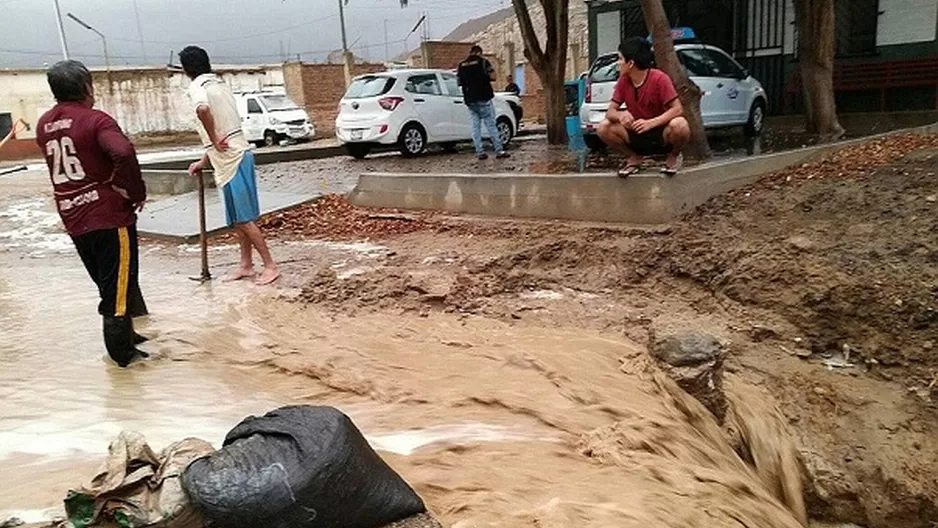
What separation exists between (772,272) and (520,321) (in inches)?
82.4

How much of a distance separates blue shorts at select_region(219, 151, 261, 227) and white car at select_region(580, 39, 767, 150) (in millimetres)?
7038

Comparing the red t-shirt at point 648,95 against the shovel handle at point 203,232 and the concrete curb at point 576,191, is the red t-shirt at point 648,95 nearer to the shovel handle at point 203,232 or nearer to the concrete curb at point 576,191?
the concrete curb at point 576,191

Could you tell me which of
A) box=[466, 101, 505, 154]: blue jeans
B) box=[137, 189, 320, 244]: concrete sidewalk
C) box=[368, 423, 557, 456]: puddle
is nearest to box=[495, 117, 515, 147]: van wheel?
box=[466, 101, 505, 154]: blue jeans

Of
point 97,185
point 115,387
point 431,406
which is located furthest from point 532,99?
point 431,406

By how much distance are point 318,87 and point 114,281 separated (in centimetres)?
2727

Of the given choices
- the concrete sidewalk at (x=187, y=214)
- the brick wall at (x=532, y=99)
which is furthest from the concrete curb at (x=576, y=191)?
the brick wall at (x=532, y=99)

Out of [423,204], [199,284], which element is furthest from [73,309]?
[423,204]

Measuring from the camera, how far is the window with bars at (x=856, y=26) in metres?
15.5

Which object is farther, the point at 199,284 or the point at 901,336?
the point at 199,284

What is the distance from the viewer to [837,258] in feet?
19.4

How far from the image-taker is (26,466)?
10.6ft

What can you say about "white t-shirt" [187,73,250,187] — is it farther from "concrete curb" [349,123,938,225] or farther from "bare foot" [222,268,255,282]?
"concrete curb" [349,123,938,225]

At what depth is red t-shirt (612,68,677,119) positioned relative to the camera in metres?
6.80

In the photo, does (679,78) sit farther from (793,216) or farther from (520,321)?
(520,321)
